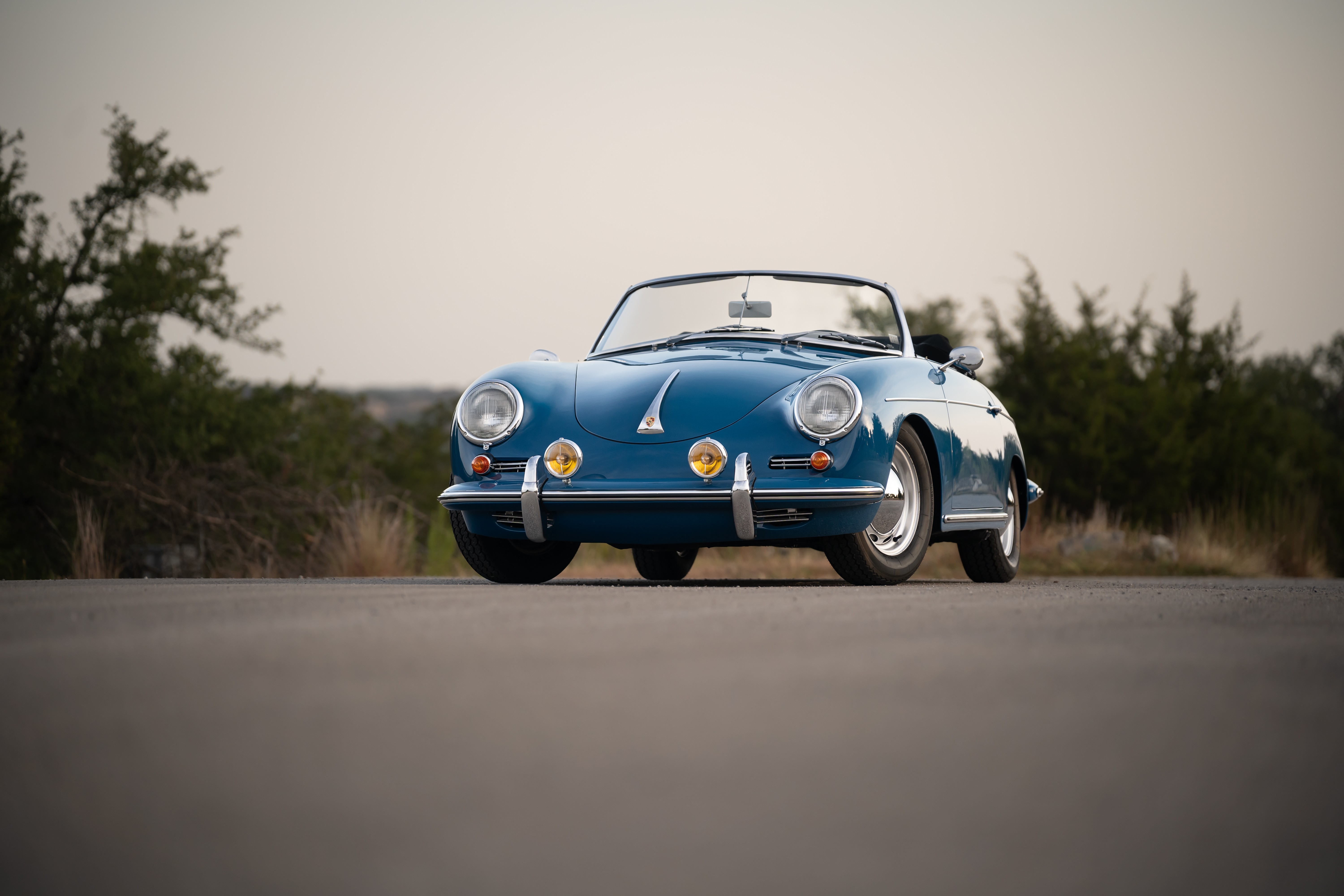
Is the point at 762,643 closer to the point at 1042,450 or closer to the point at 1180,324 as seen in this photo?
the point at 1042,450

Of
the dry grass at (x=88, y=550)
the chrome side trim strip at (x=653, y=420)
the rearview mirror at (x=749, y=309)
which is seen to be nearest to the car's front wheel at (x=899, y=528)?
the chrome side trim strip at (x=653, y=420)

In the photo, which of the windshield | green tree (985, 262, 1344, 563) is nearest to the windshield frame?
the windshield

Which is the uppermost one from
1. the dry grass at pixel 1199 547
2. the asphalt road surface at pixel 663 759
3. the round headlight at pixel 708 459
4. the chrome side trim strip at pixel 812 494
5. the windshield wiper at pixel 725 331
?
the windshield wiper at pixel 725 331

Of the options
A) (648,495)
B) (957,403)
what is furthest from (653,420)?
(957,403)

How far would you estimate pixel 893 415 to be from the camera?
6.13 meters

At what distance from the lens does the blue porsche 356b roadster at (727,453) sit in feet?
19.1

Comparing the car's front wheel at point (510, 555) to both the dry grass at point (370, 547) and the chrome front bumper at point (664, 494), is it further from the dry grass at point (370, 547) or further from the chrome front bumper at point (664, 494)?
the dry grass at point (370, 547)

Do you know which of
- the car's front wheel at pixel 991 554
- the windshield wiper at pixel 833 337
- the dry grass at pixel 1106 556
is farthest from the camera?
the dry grass at pixel 1106 556

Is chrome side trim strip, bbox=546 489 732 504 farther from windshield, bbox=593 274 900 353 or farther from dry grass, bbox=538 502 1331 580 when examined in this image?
dry grass, bbox=538 502 1331 580

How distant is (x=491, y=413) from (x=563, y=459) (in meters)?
0.44

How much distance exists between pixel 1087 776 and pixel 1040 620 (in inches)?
80.6

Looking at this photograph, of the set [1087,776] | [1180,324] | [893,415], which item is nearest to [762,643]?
[1087,776]

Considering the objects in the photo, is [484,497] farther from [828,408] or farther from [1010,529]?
[1010,529]

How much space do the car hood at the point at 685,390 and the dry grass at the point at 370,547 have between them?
3749 mm
